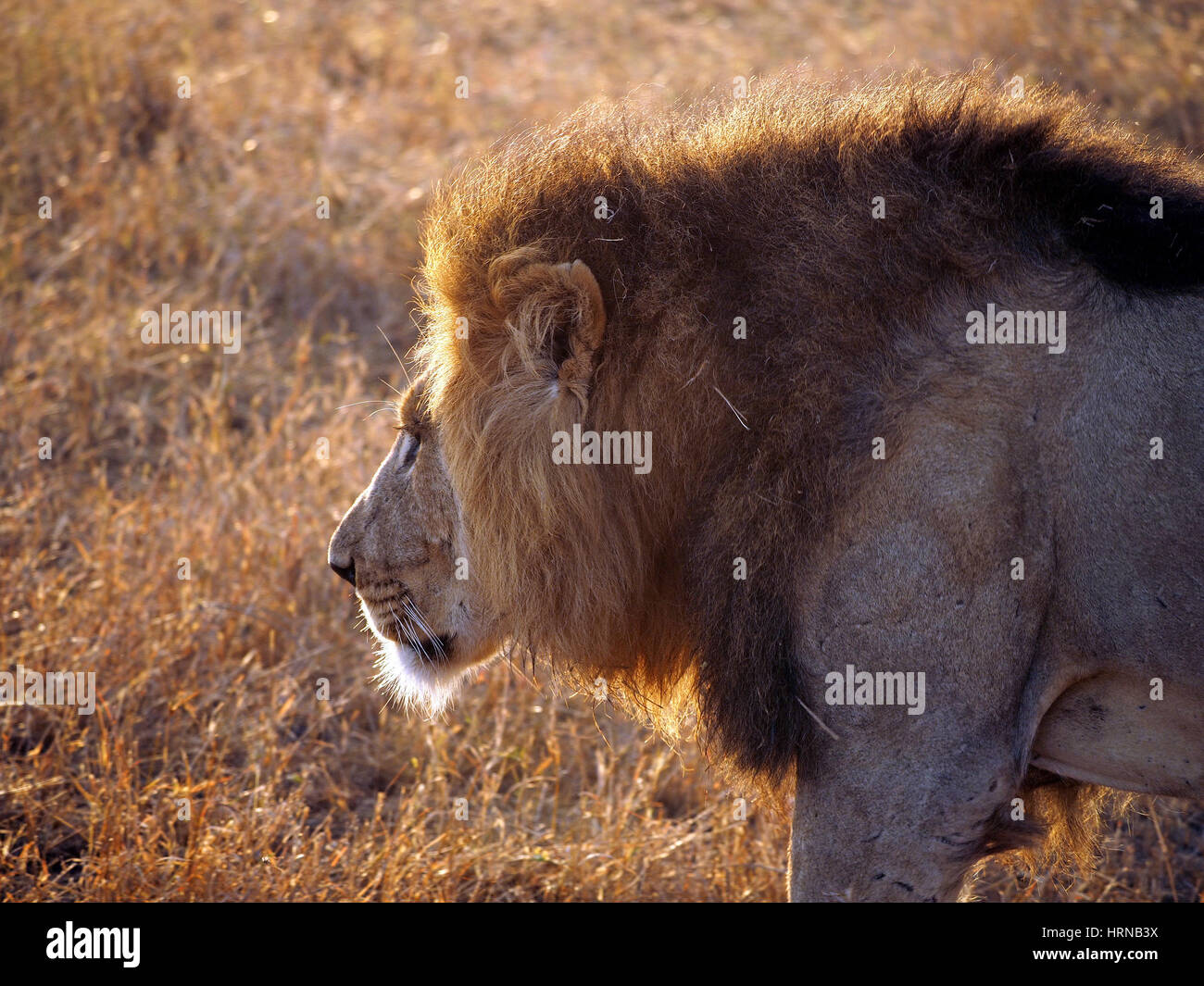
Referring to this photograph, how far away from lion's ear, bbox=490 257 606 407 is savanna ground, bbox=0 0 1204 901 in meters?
0.92

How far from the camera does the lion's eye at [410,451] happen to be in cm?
280

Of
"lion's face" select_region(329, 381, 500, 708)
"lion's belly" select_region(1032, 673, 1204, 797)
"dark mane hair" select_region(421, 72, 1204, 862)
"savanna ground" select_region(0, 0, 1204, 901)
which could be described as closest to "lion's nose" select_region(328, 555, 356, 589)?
"lion's face" select_region(329, 381, 500, 708)

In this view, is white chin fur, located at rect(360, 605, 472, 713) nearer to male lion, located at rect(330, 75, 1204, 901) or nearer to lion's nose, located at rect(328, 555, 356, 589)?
lion's nose, located at rect(328, 555, 356, 589)

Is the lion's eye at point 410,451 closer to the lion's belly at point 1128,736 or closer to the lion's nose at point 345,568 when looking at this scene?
the lion's nose at point 345,568

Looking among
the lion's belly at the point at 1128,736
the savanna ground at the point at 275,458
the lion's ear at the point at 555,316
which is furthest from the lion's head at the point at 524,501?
the lion's belly at the point at 1128,736

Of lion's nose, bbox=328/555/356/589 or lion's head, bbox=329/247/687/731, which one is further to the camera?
lion's nose, bbox=328/555/356/589

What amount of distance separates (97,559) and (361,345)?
2.47 metres

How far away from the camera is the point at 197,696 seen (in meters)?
4.01

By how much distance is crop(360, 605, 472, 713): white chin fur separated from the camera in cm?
287

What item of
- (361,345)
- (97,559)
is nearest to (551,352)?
(97,559)

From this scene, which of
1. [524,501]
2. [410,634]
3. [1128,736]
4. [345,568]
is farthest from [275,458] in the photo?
[1128,736]

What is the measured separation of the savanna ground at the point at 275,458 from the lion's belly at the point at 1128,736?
118cm

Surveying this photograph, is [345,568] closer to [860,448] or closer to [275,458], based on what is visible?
[860,448]
